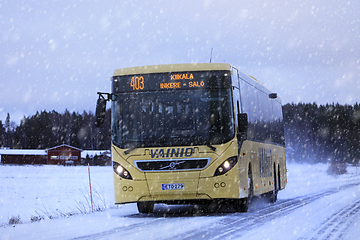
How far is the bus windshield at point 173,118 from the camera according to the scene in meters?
12.0

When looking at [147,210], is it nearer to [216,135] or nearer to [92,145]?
[216,135]

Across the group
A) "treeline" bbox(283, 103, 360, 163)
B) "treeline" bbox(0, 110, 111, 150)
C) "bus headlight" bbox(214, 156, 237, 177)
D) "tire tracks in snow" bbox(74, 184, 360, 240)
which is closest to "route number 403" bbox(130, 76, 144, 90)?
"bus headlight" bbox(214, 156, 237, 177)

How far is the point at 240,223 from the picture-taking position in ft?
33.8

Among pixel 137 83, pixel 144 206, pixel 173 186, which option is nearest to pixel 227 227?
pixel 173 186

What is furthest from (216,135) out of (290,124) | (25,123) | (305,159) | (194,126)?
(25,123)

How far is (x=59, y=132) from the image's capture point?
142250mm

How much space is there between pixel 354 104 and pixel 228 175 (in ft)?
425

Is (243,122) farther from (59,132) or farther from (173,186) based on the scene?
(59,132)

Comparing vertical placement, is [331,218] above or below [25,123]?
below

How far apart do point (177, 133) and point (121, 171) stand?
161 centimetres

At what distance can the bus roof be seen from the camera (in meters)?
Answer: 12.5

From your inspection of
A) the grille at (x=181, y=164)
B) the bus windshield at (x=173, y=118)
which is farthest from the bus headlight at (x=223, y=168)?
the bus windshield at (x=173, y=118)

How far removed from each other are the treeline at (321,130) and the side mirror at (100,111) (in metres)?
107

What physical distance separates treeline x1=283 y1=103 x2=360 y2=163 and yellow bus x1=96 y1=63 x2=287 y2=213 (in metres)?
106
